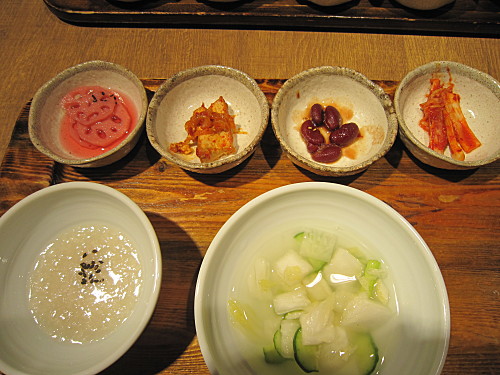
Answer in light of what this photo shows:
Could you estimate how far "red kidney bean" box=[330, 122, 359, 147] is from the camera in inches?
72.3

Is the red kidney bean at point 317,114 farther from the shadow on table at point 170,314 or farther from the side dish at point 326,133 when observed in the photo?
the shadow on table at point 170,314

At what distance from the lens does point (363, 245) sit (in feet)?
4.89

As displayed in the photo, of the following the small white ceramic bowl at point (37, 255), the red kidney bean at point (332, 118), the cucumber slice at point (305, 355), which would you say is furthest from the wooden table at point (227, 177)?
the cucumber slice at point (305, 355)

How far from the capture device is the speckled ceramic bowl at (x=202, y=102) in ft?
5.95

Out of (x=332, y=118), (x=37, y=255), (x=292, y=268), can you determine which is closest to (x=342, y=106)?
(x=332, y=118)

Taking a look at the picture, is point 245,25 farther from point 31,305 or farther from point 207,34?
point 31,305

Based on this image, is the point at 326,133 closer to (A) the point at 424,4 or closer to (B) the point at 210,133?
(B) the point at 210,133

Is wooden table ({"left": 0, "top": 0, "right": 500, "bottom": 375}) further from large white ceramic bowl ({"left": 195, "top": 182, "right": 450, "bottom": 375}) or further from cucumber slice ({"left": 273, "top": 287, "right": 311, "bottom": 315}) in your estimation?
cucumber slice ({"left": 273, "top": 287, "right": 311, "bottom": 315})

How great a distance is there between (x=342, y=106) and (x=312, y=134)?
299 millimetres

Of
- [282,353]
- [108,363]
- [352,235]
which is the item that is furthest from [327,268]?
[108,363]

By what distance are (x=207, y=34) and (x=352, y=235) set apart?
1744mm

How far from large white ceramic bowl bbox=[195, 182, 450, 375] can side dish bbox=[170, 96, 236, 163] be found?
1.67ft

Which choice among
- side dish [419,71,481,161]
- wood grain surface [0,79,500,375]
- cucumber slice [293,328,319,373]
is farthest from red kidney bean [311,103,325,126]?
cucumber slice [293,328,319,373]

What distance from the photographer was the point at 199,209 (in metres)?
1.72
